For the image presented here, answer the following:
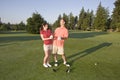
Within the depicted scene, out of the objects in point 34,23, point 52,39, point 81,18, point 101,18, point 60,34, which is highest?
point 81,18

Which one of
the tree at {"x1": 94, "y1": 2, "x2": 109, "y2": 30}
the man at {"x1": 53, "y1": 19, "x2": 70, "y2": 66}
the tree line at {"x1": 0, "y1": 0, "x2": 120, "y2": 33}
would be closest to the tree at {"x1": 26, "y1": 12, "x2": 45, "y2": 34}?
the tree line at {"x1": 0, "y1": 0, "x2": 120, "y2": 33}

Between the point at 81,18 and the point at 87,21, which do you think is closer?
the point at 87,21

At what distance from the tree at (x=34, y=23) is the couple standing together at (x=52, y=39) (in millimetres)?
29342

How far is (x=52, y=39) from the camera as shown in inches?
285

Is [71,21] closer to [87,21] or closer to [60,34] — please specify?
[87,21]

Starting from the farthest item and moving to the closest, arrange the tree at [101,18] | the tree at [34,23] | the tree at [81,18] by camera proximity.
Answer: the tree at [81,18] < the tree at [101,18] < the tree at [34,23]

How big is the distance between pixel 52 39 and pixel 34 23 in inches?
1184

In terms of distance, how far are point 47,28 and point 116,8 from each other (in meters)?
49.1

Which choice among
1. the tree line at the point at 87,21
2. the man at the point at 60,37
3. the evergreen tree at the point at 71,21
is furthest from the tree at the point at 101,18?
the man at the point at 60,37

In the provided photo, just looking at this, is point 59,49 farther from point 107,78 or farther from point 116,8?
point 116,8

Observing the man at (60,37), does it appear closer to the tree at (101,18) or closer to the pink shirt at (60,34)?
the pink shirt at (60,34)

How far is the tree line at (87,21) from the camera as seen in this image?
37.0 metres

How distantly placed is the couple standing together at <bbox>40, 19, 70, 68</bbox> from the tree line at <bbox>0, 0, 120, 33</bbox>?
61.1ft

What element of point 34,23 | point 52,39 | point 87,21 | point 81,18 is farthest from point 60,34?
point 81,18
